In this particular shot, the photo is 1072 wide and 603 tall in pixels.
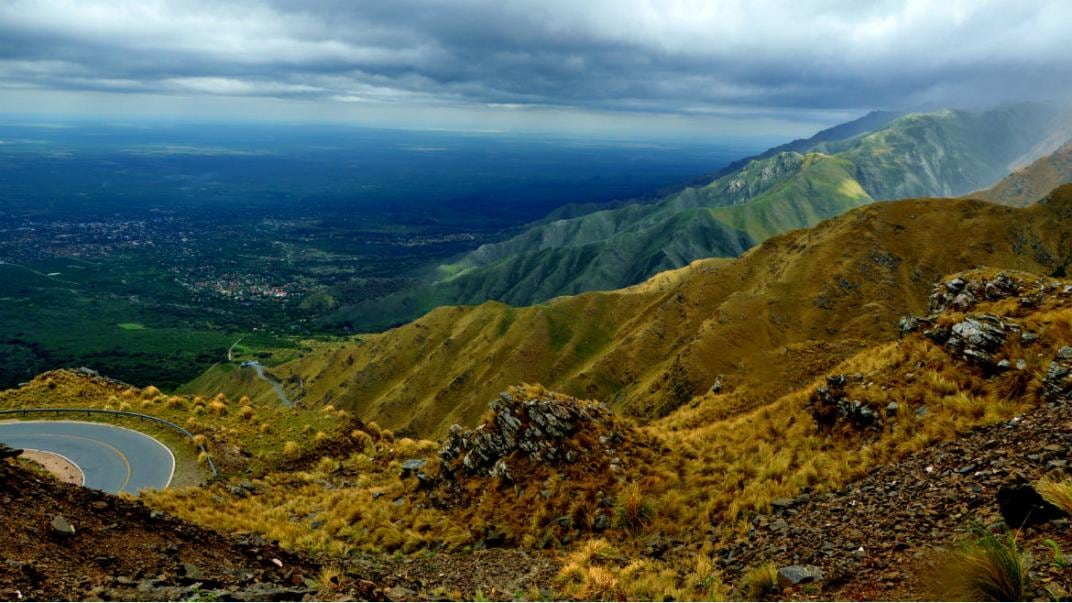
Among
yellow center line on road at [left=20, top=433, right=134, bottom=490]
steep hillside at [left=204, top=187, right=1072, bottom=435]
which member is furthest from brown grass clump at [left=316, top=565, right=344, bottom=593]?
steep hillside at [left=204, top=187, right=1072, bottom=435]

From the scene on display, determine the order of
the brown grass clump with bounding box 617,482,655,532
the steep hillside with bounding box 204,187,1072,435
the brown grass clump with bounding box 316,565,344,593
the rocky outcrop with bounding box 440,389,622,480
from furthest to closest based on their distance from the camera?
the steep hillside with bounding box 204,187,1072,435
the rocky outcrop with bounding box 440,389,622,480
the brown grass clump with bounding box 617,482,655,532
the brown grass clump with bounding box 316,565,344,593

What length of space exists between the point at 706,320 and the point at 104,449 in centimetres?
8768

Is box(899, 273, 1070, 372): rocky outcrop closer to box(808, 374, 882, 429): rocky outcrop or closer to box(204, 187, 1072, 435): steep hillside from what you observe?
box(808, 374, 882, 429): rocky outcrop

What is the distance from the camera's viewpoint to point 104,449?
96.5 ft

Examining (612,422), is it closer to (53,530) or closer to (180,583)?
(180,583)

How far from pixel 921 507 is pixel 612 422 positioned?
11718 millimetres

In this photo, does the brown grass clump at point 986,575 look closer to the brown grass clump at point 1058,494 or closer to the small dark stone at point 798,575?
the brown grass clump at point 1058,494

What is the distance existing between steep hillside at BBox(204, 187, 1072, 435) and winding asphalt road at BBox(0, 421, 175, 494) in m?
64.3

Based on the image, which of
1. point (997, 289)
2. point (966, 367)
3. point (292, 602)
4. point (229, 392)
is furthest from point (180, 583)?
point (229, 392)

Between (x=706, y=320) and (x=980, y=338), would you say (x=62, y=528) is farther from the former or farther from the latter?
(x=706, y=320)

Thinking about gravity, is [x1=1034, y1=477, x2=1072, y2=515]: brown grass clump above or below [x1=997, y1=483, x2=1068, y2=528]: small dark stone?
above

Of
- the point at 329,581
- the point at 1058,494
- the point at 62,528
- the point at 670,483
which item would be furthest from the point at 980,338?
the point at 62,528

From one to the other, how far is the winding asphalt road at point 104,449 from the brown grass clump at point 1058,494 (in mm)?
32417

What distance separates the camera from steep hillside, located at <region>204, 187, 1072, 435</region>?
8669 cm
